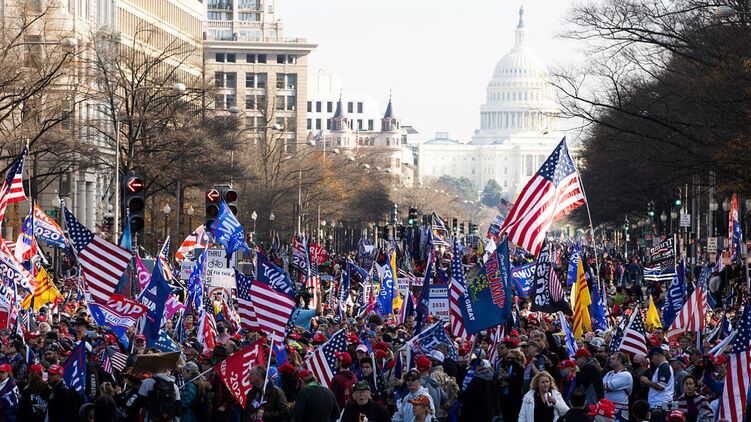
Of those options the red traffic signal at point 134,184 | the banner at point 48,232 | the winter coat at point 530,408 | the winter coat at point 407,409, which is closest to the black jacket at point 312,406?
the winter coat at point 407,409

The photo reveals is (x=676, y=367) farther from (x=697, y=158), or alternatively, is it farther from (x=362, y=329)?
(x=697, y=158)

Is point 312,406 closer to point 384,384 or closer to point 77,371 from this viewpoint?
point 77,371

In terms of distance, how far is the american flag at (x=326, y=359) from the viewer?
21.3 m

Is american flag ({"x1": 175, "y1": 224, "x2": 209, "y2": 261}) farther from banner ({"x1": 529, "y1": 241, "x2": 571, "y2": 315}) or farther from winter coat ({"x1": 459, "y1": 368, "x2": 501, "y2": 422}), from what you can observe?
winter coat ({"x1": 459, "y1": 368, "x2": 501, "y2": 422})

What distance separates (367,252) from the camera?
2566 inches

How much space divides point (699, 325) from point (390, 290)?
393 inches

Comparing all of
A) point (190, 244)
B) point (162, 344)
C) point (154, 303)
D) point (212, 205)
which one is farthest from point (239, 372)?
point (190, 244)

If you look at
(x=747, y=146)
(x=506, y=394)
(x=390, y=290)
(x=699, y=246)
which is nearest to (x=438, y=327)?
(x=506, y=394)

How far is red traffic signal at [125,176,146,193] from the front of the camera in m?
28.1

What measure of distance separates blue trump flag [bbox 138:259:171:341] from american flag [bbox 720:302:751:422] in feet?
26.9

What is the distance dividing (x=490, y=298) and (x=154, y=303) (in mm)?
4001

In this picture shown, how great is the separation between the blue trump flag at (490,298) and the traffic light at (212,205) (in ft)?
22.9

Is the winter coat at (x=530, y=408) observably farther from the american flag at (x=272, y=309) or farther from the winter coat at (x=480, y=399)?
the american flag at (x=272, y=309)

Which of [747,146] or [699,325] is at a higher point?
[747,146]
